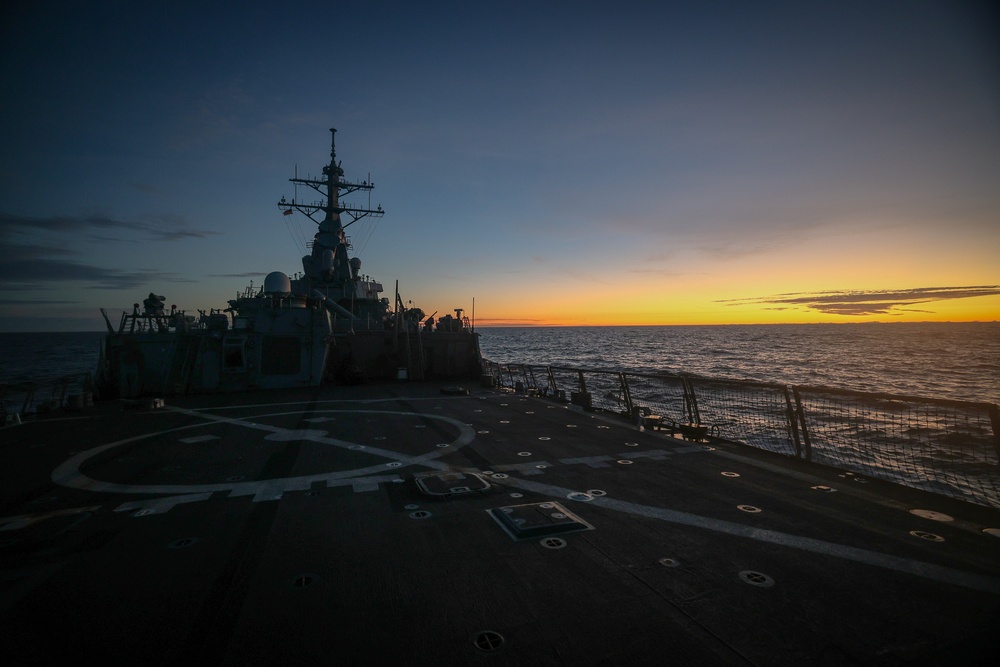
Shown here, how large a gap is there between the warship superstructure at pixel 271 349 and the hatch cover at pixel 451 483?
51.3ft

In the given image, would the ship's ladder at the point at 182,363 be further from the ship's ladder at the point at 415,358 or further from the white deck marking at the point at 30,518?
the white deck marking at the point at 30,518

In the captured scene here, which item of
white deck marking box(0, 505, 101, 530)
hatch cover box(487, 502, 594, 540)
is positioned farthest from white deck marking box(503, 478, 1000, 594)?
white deck marking box(0, 505, 101, 530)

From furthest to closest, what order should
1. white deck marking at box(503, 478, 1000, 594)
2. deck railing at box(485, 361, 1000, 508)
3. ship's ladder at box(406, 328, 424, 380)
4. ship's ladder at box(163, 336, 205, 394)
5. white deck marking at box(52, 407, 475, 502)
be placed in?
ship's ladder at box(406, 328, 424, 380)
ship's ladder at box(163, 336, 205, 394)
deck railing at box(485, 361, 1000, 508)
white deck marking at box(52, 407, 475, 502)
white deck marking at box(503, 478, 1000, 594)

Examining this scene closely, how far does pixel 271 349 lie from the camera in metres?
20.9

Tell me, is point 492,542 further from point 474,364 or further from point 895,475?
point 474,364

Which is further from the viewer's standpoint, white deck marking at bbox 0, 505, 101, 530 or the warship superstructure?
the warship superstructure

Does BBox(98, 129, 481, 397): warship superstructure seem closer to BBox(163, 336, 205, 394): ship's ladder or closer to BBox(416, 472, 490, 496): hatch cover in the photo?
BBox(163, 336, 205, 394): ship's ladder

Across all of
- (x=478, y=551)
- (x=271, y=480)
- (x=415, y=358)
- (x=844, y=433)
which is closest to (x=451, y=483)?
(x=478, y=551)

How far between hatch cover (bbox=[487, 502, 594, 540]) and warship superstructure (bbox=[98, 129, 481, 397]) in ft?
56.8

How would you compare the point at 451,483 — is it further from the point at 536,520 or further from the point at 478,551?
the point at 478,551

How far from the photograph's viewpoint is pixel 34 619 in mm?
3570

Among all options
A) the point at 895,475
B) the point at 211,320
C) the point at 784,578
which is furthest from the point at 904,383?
the point at 211,320

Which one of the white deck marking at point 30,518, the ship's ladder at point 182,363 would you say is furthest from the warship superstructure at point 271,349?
the white deck marking at point 30,518

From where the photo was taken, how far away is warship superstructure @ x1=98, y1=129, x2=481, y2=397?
67.0ft
